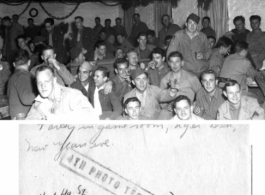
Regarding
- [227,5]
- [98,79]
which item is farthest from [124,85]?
[227,5]

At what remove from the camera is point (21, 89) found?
4.94 metres

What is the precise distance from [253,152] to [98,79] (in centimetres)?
→ 325

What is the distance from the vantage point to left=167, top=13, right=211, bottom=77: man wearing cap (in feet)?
21.8

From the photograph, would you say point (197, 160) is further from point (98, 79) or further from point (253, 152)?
point (98, 79)

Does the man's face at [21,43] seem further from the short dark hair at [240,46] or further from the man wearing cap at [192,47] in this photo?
the short dark hair at [240,46]

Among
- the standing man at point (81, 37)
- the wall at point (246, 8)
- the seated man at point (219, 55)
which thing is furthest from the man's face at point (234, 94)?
the standing man at point (81, 37)

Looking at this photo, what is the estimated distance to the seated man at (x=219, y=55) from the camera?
6.83 metres

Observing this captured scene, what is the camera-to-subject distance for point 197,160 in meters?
2.50

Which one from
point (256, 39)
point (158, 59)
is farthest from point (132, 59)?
point (256, 39)

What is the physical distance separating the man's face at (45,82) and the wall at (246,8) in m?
7.23

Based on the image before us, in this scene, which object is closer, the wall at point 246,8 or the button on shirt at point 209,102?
the button on shirt at point 209,102

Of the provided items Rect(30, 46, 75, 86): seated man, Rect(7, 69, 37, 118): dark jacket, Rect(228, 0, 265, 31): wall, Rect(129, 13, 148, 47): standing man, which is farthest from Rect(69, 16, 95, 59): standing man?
Rect(7, 69, 37, 118): dark jacket

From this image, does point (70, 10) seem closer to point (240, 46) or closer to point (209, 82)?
point (240, 46)

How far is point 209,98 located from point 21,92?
6.64 ft
